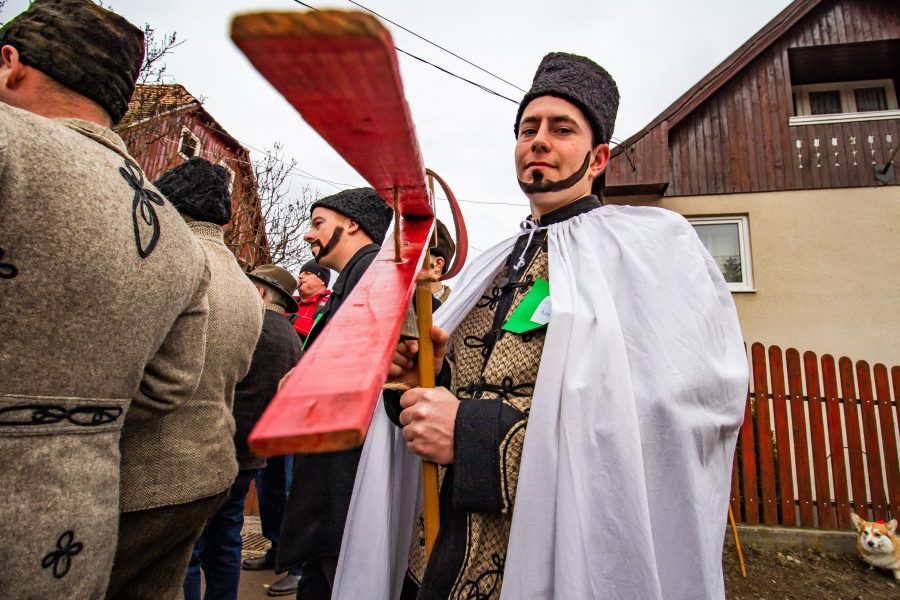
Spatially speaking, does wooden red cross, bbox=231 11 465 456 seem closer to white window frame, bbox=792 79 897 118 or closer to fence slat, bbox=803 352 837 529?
fence slat, bbox=803 352 837 529

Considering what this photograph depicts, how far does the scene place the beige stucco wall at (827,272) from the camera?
7051mm

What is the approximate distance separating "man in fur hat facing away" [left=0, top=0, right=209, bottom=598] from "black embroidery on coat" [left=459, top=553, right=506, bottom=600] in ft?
2.69

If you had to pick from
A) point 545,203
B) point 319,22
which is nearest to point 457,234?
point 545,203

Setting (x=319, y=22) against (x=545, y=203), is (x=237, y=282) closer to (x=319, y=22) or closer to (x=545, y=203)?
(x=545, y=203)

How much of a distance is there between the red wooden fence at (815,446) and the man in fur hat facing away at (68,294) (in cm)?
575

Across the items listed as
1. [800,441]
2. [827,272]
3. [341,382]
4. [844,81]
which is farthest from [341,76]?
[844,81]

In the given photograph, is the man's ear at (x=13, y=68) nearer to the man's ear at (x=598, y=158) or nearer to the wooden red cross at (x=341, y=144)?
the wooden red cross at (x=341, y=144)

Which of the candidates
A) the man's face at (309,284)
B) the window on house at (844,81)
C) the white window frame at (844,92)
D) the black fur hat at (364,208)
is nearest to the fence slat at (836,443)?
the window on house at (844,81)

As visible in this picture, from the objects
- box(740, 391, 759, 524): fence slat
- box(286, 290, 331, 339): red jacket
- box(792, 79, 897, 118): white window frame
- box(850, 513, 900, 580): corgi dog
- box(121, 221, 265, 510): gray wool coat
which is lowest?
box(850, 513, 900, 580): corgi dog

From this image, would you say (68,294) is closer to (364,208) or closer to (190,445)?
(190,445)

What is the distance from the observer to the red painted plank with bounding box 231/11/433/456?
535mm

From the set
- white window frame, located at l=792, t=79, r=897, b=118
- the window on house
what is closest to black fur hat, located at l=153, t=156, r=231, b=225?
the window on house

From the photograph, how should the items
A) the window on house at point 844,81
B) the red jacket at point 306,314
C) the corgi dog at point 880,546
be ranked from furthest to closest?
the window on house at point 844,81
the red jacket at point 306,314
the corgi dog at point 880,546

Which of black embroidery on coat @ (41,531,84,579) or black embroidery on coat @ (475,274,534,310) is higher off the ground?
black embroidery on coat @ (475,274,534,310)
